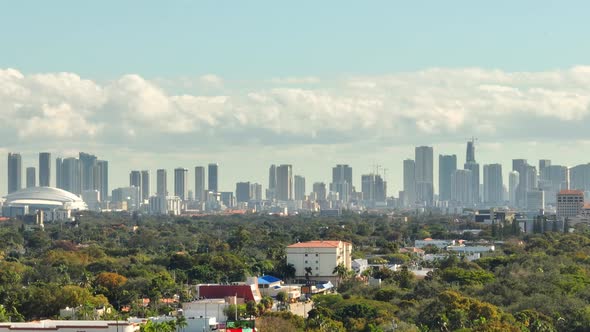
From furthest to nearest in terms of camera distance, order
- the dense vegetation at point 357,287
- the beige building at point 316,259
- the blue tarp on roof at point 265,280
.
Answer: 1. the beige building at point 316,259
2. the blue tarp on roof at point 265,280
3. the dense vegetation at point 357,287

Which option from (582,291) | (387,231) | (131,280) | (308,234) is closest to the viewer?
(582,291)

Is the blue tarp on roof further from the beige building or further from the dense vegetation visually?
the beige building

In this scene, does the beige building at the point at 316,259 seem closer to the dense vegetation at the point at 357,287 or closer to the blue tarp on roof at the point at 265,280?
the dense vegetation at the point at 357,287

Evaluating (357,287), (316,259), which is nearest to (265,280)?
(357,287)

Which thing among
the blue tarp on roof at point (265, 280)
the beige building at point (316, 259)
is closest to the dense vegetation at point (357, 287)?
the beige building at point (316, 259)

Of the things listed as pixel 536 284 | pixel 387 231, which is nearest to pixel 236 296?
pixel 536 284

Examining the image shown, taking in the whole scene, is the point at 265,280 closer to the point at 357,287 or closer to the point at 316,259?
the point at 357,287

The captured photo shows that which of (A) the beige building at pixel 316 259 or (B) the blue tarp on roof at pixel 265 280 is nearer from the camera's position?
(B) the blue tarp on roof at pixel 265 280

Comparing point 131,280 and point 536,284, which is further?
point 131,280

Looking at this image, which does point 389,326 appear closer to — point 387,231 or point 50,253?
point 50,253

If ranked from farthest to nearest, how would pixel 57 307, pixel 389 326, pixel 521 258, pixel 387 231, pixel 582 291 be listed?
pixel 387 231
pixel 521 258
pixel 582 291
pixel 57 307
pixel 389 326

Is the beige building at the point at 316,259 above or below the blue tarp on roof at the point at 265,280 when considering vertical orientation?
above
